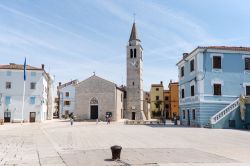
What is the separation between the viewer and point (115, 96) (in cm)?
6194

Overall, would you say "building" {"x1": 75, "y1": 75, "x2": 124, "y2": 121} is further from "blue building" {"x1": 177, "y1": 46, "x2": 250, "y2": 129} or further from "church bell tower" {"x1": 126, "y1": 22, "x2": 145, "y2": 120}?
"blue building" {"x1": 177, "y1": 46, "x2": 250, "y2": 129}

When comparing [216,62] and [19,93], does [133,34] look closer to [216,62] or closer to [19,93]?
[19,93]

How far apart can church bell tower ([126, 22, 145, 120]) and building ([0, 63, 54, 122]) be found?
19.5 meters

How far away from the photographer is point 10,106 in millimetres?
52438

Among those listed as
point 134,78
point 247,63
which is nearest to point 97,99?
point 134,78

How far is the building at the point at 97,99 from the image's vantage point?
6191 centimetres

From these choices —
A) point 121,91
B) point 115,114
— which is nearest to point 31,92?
point 115,114

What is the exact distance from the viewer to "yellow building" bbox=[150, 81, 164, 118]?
86.9 metres

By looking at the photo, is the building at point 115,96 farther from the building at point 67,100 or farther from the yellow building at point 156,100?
the yellow building at point 156,100

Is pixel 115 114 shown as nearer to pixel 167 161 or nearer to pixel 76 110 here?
pixel 76 110

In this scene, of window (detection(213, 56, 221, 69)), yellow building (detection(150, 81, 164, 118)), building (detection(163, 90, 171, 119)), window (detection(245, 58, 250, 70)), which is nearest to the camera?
window (detection(213, 56, 221, 69))

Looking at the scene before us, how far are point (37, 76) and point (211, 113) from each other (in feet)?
101

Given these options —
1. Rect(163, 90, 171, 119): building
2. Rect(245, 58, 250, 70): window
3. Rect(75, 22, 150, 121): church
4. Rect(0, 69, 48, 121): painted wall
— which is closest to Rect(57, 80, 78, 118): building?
Rect(75, 22, 150, 121): church

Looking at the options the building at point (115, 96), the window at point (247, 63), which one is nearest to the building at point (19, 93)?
the building at point (115, 96)
